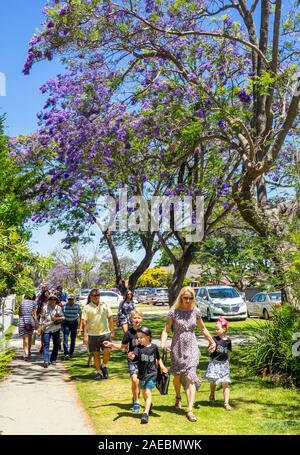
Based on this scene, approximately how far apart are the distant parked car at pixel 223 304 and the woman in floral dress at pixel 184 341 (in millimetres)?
17078

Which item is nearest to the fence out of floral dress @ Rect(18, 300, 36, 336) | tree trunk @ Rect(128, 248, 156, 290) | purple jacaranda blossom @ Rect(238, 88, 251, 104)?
floral dress @ Rect(18, 300, 36, 336)

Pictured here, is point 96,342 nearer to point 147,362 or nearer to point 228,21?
point 147,362

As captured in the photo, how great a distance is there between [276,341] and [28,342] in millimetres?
5998

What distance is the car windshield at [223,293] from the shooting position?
2519 centimetres

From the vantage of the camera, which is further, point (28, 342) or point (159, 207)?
point (159, 207)

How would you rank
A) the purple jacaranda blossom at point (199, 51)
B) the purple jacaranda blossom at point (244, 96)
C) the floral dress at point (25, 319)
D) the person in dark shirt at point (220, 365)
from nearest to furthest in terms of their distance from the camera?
the person in dark shirt at point (220, 365) < the floral dress at point (25, 319) < the purple jacaranda blossom at point (244, 96) < the purple jacaranda blossom at point (199, 51)

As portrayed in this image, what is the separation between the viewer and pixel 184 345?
7.25m

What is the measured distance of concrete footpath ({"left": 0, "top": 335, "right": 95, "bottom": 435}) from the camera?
20.4 ft

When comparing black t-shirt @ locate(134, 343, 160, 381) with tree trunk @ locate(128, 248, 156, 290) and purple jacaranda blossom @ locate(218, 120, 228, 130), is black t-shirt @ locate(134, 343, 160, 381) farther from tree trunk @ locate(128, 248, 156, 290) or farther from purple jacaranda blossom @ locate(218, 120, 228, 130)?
tree trunk @ locate(128, 248, 156, 290)

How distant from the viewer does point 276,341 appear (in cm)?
959

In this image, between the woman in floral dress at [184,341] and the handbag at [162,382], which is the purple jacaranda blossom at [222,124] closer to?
the woman in floral dress at [184,341]

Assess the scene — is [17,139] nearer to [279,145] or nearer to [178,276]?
[178,276]

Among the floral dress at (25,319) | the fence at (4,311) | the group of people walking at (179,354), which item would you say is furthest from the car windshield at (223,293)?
the group of people walking at (179,354)
